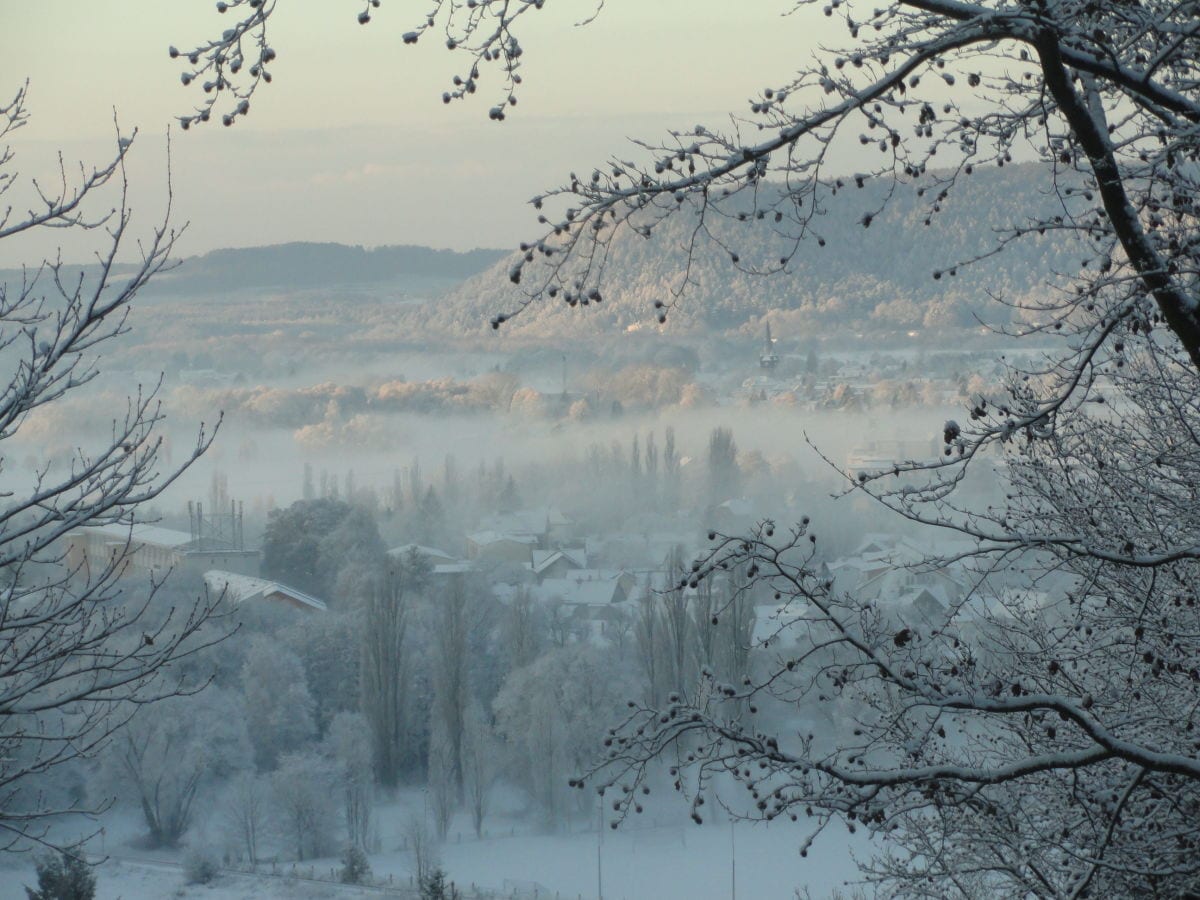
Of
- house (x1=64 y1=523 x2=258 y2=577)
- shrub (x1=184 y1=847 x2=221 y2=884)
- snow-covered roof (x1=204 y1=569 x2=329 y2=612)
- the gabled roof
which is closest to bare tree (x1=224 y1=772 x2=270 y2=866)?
shrub (x1=184 y1=847 x2=221 y2=884)

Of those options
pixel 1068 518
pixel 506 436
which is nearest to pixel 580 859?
pixel 1068 518

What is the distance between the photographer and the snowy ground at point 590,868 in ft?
67.7

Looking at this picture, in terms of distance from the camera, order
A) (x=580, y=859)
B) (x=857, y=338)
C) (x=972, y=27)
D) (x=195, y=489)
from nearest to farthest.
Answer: (x=972, y=27)
(x=580, y=859)
(x=195, y=489)
(x=857, y=338)

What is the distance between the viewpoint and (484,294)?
6862cm

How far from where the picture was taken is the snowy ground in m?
20.6

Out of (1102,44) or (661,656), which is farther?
(661,656)

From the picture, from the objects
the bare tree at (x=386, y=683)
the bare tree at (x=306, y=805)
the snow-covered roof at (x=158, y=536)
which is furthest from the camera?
the snow-covered roof at (x=158, y=536)

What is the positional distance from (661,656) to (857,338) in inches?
1626

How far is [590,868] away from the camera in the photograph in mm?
22359

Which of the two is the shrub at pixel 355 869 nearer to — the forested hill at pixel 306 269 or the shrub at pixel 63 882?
the shrub at pixel 63 882

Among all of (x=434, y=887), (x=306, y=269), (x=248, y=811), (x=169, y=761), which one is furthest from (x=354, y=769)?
(x=306, y=269)

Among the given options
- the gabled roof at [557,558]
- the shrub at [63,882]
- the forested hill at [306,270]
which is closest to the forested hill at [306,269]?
the forested hill at [306,270]

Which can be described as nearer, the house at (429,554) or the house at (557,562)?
the house at (429,554)

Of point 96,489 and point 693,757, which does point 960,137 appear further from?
point 96,489
